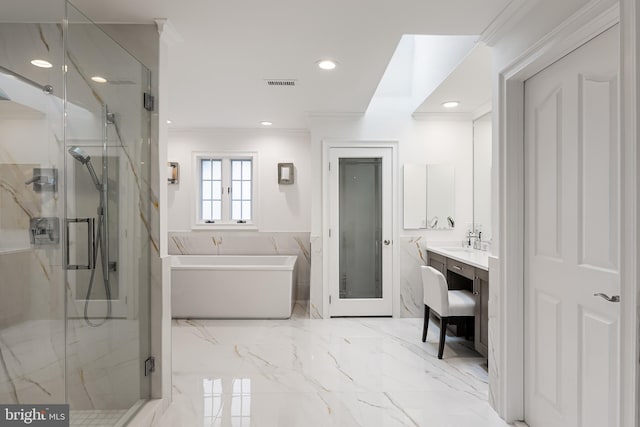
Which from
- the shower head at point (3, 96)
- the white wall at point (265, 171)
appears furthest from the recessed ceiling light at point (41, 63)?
the white wall at point (265, 171)

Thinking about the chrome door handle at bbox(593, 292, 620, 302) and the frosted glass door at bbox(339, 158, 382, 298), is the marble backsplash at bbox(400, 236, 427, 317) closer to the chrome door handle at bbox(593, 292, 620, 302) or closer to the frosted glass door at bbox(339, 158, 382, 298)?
the frosted glass door at bbox(339, 158, 382, 298)

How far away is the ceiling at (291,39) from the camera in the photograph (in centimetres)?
191

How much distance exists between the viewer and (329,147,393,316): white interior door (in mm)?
4113

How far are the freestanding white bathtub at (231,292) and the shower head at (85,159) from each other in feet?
7.40

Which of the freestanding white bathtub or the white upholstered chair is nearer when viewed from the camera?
the white upholstered chair

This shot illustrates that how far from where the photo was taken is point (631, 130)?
119cm

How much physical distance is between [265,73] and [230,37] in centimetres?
63

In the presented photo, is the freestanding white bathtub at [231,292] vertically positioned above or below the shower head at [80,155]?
below

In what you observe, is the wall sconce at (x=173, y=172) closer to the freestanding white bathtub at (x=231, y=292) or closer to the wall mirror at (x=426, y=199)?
the freestanding white bathtub at (x=231, y=292)

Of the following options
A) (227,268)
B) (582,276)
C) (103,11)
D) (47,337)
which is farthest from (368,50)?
(227,268)

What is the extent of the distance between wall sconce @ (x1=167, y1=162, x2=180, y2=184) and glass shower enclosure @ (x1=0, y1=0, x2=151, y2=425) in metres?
3.01

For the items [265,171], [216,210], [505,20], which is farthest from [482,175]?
[216,210]

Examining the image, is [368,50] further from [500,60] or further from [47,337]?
[47,337]

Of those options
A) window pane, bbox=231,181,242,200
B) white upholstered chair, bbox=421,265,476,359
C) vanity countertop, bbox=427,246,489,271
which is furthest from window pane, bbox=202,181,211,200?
white upholstered chair, bbox=421,265,476,359
